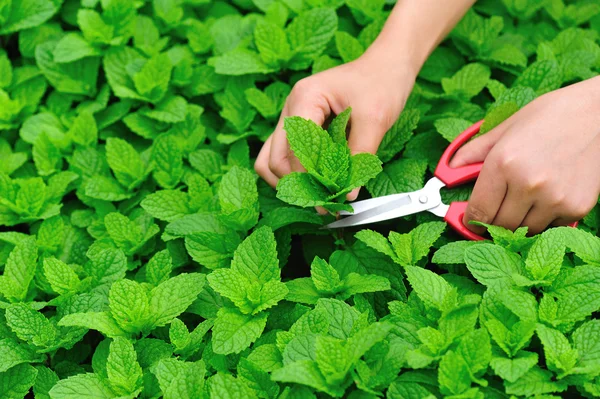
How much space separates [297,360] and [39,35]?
1463 mm

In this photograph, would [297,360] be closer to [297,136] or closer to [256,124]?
[297,136]

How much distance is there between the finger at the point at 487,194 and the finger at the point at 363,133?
10.0 inches

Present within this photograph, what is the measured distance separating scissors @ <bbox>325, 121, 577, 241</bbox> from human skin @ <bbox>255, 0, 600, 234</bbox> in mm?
32

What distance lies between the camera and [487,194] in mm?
1250

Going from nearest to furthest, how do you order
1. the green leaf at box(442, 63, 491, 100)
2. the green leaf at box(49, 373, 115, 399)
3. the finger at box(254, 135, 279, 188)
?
the green leaf at box(49, 373, 115, 399), the finger at box(254, 135, 279, 188), the green leaf at box(442, 63, 491, 100)

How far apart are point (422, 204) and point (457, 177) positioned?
99 millimetres

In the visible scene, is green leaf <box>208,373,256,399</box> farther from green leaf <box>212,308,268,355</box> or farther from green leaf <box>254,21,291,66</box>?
green leaf <box>254,21,291,66</box>

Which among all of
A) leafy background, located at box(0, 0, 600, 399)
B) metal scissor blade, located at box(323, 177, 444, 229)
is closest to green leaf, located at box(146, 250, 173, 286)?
leafy background, located at box(0, 0, 600, 399)

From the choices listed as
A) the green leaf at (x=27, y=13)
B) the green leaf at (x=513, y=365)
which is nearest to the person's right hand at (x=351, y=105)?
the green leaf at (x=513, y=365)

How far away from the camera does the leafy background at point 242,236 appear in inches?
42.3

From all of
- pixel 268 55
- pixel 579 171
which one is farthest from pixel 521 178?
pixel 268 55

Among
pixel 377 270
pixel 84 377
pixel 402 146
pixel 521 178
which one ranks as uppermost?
pixel 521 178

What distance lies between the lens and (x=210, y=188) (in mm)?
1550

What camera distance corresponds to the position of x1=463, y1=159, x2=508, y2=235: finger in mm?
1231
